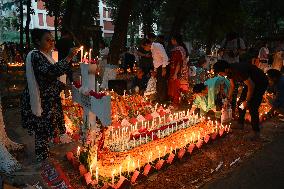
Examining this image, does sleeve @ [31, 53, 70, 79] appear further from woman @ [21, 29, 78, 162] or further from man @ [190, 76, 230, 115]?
man @ [190, 76, 230, 115]

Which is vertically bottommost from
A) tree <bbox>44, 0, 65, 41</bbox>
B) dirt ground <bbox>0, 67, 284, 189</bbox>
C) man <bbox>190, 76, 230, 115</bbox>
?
dirt ground <bbox>0, 67, 284, 189</bbox>

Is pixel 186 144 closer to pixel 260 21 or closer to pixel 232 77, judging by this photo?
pixel 232 77

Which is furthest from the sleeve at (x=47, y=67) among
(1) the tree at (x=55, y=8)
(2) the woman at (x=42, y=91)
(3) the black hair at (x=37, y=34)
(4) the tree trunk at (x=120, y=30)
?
(1) the tree at (x=55, y=8)

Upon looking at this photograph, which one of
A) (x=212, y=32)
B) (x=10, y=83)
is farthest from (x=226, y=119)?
(x=212, y=32)

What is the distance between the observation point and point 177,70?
1016cm

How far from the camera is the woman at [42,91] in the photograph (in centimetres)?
560

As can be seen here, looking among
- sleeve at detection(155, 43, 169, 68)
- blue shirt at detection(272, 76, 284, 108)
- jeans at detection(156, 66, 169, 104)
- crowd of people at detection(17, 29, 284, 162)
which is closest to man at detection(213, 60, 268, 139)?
crowd of people at detection(17, 29, 284, 162)

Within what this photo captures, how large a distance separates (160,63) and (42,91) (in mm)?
5032

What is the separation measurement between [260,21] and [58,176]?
129ft

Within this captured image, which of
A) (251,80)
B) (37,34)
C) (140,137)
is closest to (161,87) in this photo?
(251,80)

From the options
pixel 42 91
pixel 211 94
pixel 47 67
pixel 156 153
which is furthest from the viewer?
pixel 211 94

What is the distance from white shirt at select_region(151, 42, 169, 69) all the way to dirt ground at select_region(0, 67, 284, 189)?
307cm

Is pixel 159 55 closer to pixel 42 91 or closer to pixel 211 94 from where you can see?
pixel 211 94

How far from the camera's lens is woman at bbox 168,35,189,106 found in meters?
10.00
